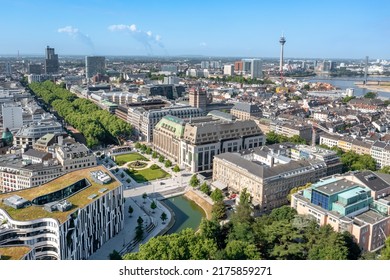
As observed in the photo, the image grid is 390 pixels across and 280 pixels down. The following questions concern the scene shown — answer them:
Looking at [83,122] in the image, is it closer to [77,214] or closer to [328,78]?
[77,214]

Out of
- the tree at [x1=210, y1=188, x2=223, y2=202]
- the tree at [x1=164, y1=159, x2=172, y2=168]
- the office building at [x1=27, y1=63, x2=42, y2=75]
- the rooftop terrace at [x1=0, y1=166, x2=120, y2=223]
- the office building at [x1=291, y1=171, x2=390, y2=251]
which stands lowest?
the tree at [x1=210, y1=188, x2=223, y2=202]

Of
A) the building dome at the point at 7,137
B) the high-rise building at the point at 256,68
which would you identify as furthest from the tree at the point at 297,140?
the high-rise building at the point at 256,68

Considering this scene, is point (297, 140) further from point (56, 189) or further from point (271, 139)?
point (56, 189)

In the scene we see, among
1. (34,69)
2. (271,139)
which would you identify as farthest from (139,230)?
(34,69)

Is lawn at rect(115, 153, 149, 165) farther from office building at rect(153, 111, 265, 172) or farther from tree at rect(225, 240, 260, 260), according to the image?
tree at rect(225, 240, 260, 260)

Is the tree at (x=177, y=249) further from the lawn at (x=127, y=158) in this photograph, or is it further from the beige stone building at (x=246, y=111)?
the beige stone building at (x=246, y=111)

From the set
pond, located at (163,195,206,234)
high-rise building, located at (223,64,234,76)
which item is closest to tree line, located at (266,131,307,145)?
pond, located at (163,195,206,234)

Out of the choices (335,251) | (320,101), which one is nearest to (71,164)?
(335,251)

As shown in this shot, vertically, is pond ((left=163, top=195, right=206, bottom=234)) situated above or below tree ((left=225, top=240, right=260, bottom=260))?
below

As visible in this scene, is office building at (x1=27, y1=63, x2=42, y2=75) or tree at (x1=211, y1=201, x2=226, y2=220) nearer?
tree at (x1=211, y1=201, x2=226, y2=220)
